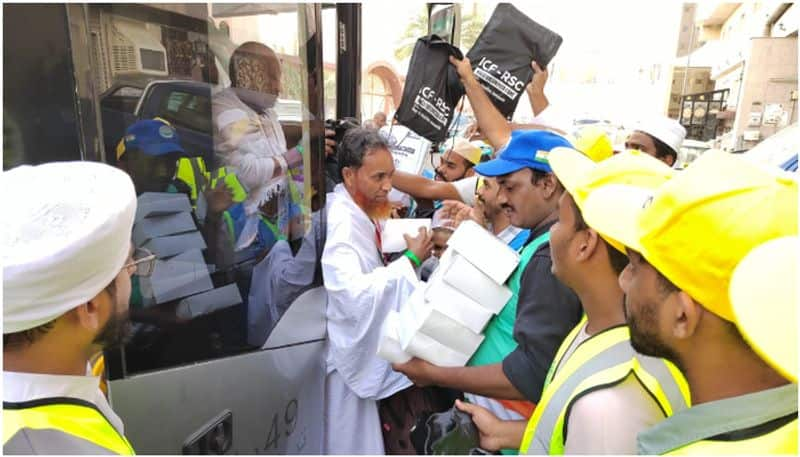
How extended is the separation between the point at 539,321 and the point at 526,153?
2.08 ft

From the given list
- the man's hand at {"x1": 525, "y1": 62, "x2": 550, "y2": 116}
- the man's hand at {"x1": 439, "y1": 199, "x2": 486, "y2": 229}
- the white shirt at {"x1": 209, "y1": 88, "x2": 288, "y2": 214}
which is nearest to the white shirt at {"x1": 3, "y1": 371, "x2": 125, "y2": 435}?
the white shirt at {"x1": 209, "y1": 88, "x2": 288, "y2": 214}

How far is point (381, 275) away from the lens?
2080mm

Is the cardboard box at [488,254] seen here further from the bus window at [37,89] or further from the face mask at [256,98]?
the bus window at [37,89]

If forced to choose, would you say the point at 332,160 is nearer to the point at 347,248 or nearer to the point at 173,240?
the point at 347,248

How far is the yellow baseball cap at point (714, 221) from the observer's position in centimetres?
72

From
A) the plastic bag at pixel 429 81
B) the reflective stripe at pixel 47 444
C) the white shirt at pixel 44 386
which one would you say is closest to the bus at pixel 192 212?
the white shirt at pixel 44 386

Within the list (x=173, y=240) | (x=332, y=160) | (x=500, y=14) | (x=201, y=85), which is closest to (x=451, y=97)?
(x=500, y=14)

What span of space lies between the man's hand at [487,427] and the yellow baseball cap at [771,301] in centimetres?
104

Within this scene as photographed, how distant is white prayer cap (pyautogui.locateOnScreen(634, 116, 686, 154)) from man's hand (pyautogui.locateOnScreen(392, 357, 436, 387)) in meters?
2.41

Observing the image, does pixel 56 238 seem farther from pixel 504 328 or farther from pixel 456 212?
pixel 456 212

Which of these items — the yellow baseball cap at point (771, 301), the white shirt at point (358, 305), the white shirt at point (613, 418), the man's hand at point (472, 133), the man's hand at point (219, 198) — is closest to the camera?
the yellow baseball cap at point (771, 301)

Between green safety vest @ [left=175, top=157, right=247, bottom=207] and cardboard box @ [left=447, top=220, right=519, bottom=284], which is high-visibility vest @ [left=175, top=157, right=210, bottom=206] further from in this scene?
cardboard box @ [left=447, top=220, right=519, bottom=284]

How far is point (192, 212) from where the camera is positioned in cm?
146

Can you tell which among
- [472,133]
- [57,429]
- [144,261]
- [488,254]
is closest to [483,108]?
[488,254]
